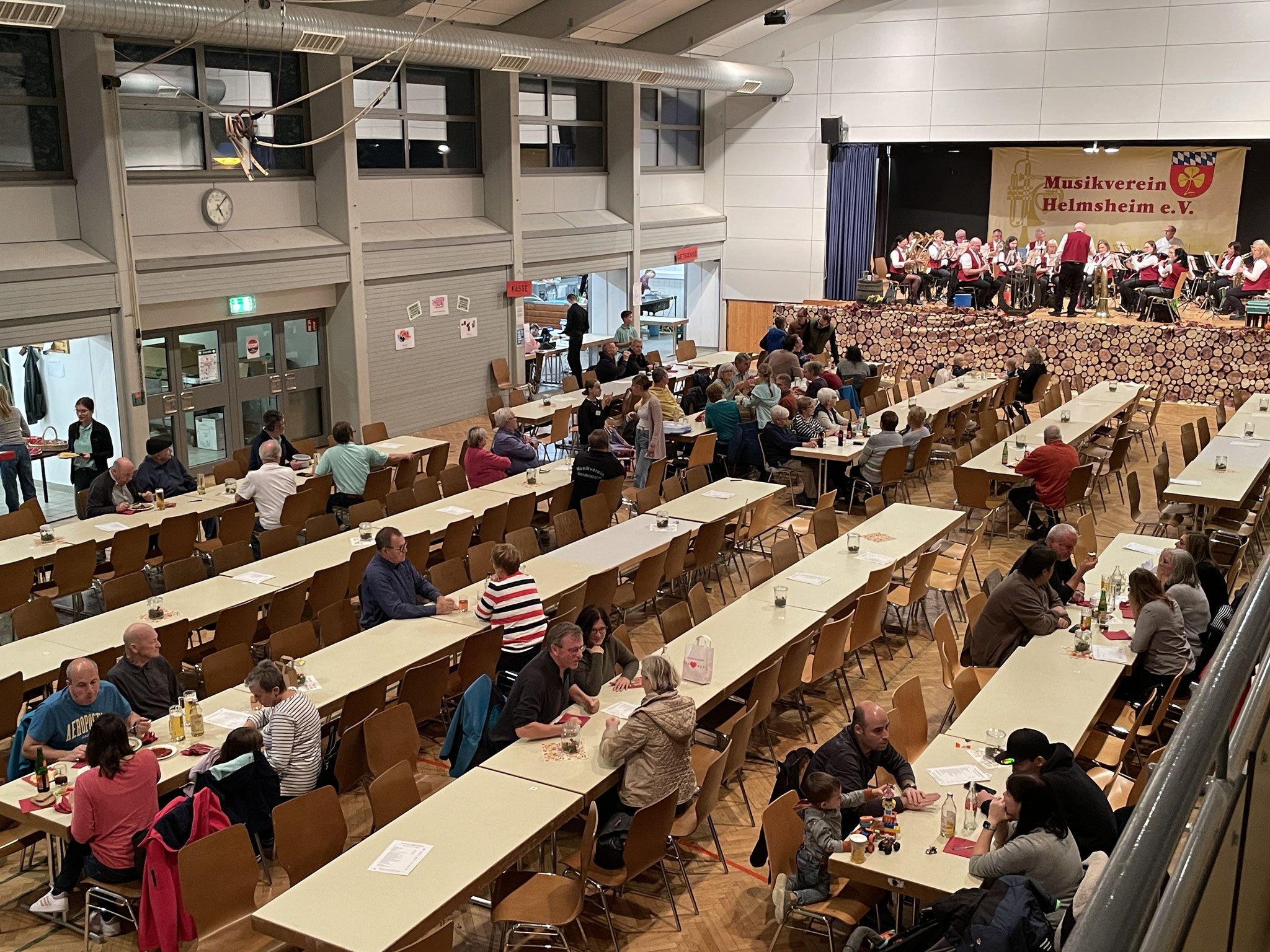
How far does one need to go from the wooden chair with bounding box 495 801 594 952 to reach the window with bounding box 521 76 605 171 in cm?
1468

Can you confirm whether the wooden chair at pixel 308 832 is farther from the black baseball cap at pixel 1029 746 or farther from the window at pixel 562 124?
the window at pixel 562 124

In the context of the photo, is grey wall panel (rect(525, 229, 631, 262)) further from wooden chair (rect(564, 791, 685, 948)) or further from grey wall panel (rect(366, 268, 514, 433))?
wooden chair (rect(564, 791, 685, 948))

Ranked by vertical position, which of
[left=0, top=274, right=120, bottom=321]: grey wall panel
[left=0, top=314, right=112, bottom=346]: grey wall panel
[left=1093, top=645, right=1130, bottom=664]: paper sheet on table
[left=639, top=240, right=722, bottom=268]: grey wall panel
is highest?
[left=639, top=240, right=722, bottom=268]: grey wall panel

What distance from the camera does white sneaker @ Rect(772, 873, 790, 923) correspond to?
198 inches

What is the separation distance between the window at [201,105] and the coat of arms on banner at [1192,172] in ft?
46.7

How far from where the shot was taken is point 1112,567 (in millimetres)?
8242

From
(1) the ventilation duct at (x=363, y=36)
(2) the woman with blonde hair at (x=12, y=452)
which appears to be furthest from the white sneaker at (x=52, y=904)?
(1) the ventilation duct at (x=363, y=36)

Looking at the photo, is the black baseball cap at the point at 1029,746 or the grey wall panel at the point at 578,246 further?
the grey wall panel at the point at 578,246

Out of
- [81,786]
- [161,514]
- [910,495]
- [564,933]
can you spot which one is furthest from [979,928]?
[910,495]

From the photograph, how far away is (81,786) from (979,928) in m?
3.74

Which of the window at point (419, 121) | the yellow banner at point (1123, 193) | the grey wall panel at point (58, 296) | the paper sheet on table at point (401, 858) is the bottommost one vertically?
the paper sheet on table at point (401, 858)

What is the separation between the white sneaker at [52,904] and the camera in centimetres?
Result: 545

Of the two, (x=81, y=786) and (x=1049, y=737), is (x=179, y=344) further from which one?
(x=1049, y=737)

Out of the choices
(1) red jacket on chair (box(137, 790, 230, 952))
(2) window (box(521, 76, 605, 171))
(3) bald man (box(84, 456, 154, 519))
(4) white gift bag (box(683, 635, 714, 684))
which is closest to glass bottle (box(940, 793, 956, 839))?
(4) white gift bag (box(683, 635, 714, 684))
